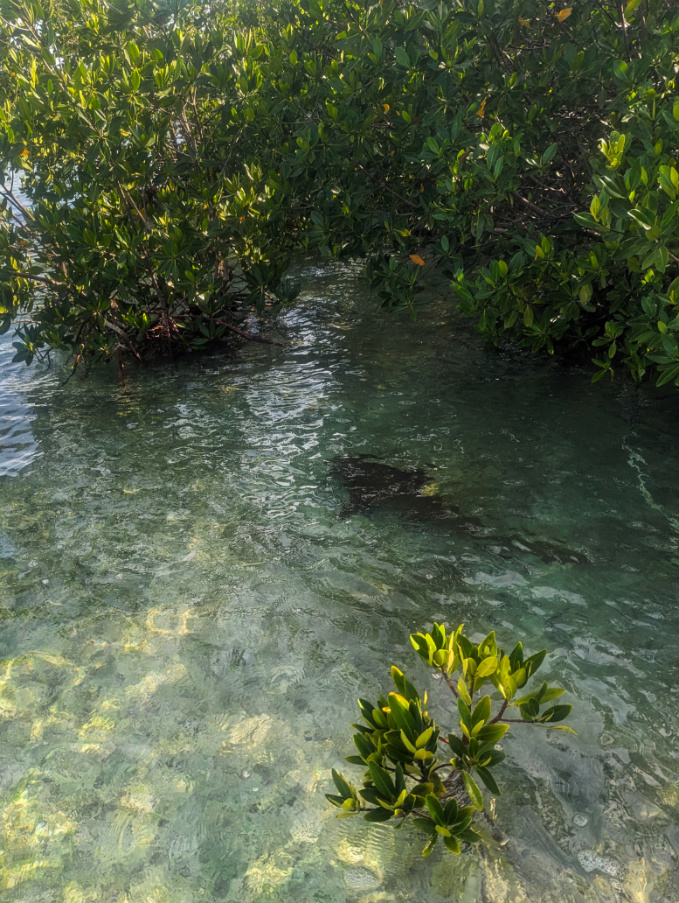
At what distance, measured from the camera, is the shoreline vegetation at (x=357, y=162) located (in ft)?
16.5

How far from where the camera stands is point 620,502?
4715mm

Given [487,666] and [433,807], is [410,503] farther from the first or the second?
[433,807]

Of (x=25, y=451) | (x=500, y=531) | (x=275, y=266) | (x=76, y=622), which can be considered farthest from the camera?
(x=275, y=266)

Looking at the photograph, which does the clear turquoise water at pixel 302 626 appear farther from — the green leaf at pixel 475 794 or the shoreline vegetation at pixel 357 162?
the shoreline vegetation at pixel 357 162

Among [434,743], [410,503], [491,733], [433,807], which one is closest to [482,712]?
[491,733]

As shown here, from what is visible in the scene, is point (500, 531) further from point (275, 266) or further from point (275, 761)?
point (275, 266)

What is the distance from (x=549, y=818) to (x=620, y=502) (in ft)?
8.47

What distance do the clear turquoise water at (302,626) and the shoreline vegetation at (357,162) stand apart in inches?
42.8

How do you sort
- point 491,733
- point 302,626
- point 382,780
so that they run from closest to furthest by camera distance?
point 382,780, point 491,733, point 302,626

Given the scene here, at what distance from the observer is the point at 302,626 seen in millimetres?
3834

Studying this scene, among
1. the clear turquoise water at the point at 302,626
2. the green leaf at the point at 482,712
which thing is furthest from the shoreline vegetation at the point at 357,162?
the green leaf at the point at 482,712

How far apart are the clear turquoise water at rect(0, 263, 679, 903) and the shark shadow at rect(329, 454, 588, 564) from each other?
0.08 meters

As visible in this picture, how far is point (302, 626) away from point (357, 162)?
200 inches

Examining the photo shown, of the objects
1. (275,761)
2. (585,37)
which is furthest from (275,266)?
(275,761)
